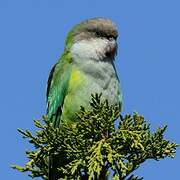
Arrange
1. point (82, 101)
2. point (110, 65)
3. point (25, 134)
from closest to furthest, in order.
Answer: point (25, 134) → point (82, 101) → point (110, 65)

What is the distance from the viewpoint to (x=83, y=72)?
6527mm

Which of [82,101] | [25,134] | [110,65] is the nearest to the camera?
[25,134]

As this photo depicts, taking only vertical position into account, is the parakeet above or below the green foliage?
above

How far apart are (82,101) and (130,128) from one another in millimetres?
2026

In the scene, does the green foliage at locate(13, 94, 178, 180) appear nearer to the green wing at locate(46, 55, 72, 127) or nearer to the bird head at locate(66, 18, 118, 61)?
the green wing at locate(46, 55, 72, 127)

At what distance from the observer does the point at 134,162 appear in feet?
14.0

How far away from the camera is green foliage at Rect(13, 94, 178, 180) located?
4164mm

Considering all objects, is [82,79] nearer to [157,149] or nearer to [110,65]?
[110,65]

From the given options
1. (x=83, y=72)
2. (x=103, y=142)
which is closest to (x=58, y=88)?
(x=83, y=72)

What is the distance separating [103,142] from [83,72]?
2.40m

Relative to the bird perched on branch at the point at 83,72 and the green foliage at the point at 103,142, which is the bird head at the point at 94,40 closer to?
the bird perched on branch at the point at 83,72

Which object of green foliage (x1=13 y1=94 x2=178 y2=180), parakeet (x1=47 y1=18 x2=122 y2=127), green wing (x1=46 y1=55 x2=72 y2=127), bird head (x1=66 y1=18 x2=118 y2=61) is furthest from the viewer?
bird head (x1=66 y1=18 x2=118 y2=61)

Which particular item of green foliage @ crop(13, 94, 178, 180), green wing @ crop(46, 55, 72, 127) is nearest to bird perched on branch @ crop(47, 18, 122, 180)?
green wing @ crop(46, 55, 72, 127)

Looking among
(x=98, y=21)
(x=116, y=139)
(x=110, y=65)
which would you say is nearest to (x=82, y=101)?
(x=110, y=65)
